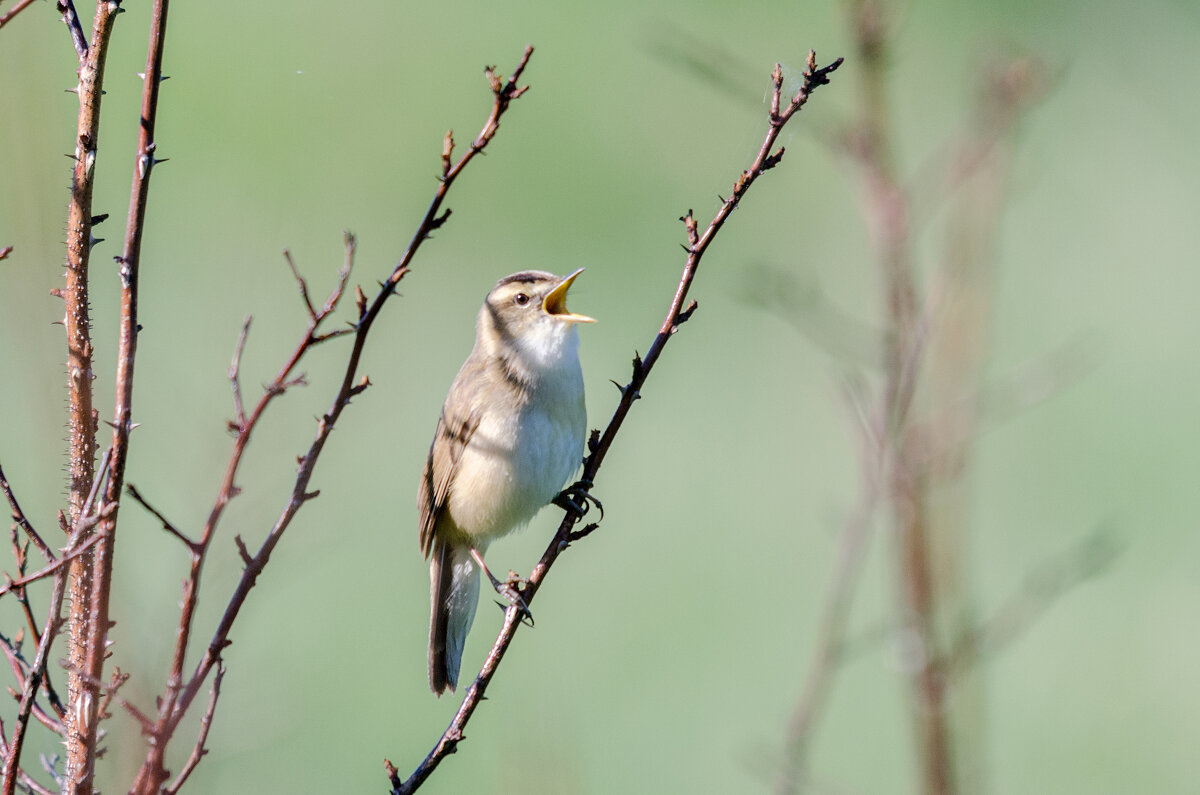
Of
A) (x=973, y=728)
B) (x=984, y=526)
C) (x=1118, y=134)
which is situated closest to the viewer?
(x=973, y=728)

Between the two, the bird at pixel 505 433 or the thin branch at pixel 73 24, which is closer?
the thin branch at pixel 73 24

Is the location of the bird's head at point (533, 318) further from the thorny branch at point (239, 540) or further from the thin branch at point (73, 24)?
the thin branch at point (73, 24)

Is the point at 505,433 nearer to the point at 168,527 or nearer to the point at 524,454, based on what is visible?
the point at 524,454

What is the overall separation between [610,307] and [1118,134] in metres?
4.96

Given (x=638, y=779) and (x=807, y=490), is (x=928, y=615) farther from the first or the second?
(x=807, y=490)

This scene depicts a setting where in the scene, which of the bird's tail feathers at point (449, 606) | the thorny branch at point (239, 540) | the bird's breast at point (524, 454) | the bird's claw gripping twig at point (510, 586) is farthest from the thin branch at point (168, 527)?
the bird's tail feathers at point (449, 606)

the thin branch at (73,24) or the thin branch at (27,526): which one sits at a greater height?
the thin branch at (73,24)

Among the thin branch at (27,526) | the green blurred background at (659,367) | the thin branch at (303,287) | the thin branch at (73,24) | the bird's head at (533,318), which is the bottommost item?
the thin branch at (27,526)

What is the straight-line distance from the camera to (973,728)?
7.93ft

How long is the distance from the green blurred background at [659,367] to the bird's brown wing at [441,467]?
0.76m

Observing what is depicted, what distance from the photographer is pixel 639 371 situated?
2398 mm

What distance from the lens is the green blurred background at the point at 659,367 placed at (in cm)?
666

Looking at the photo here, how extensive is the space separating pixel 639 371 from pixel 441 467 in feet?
4.65

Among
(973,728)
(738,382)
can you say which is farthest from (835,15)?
(973,728)
